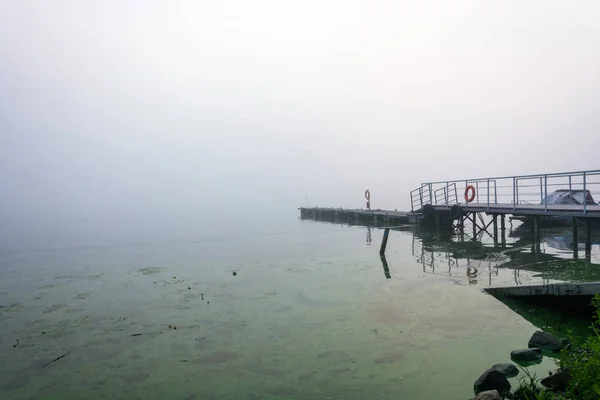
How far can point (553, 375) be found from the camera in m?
6.20

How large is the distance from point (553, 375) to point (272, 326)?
6.39m

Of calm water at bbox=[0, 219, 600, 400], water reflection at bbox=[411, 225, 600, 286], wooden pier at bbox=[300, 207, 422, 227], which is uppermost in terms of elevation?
wooden pier at bbox=[300, 207, 422, 227]

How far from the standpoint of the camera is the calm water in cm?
752

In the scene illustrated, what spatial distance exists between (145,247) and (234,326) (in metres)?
22.5

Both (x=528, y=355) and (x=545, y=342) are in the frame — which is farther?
(x=545, y=342)

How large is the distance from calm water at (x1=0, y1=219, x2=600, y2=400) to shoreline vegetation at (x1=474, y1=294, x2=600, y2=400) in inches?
14.0

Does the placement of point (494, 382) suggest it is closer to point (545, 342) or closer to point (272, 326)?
point (545, 342)

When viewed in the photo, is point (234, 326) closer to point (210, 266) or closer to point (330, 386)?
point (330, 386)

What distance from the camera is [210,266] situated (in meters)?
21.0

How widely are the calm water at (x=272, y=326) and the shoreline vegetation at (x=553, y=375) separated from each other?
356 millimetres

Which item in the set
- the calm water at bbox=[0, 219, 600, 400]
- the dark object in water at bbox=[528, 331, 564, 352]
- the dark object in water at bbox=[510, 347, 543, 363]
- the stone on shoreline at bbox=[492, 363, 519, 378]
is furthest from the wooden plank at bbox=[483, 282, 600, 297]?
the stone on shoreline at bbox=[492, 363, 519, 378]

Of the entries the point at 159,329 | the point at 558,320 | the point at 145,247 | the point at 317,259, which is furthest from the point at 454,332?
the point at 145,247

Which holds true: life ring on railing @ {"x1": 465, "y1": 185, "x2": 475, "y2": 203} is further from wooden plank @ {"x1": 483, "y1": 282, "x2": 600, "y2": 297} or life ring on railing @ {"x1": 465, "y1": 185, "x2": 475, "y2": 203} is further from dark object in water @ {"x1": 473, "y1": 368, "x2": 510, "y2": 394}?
dark object in water @ {"x1": 473, "y1": 368, "x2": 510, "y2": 394}

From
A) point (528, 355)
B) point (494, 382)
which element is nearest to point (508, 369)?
point (494, 382)
